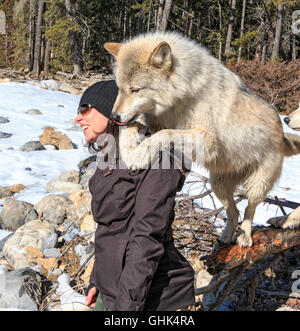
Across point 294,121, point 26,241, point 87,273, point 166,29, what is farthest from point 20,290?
point 166,29

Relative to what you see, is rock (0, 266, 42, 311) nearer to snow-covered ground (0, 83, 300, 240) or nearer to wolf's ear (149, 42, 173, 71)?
snow-covered ground (0, 83, 300, 240)

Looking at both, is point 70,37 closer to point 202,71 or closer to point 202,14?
point 202,14

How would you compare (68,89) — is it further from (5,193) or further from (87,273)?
(87,273)

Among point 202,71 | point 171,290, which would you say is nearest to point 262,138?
point 202,71

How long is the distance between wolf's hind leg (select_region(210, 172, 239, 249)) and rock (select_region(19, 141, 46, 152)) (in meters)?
6.71

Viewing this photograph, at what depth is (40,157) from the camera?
8.56 metres

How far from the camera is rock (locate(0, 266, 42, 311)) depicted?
12.7ft

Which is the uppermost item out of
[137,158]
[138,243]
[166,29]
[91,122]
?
[166,29]

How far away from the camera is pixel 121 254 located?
1921 mm

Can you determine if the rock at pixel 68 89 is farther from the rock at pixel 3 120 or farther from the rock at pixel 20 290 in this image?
the rock at pixel 20 290

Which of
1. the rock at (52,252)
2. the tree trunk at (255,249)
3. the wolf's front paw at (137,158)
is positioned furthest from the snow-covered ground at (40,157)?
the wolf's front paw at (137,158)

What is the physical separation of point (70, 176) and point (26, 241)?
2509mm

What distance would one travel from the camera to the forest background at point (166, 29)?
15273 millimetres

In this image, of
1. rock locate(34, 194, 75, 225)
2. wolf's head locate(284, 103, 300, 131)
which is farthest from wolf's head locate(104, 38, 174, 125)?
rock locate(34, 194, 75, 225)
